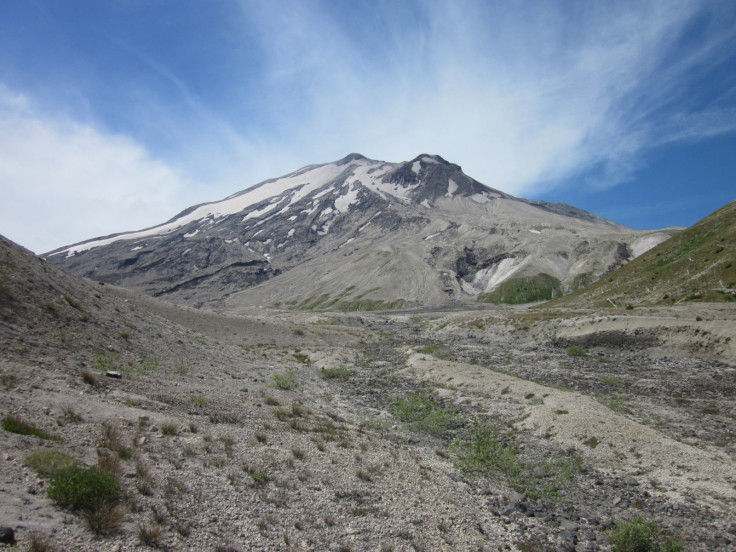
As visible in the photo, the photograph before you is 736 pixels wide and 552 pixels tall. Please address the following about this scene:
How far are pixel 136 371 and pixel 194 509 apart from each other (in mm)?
14671

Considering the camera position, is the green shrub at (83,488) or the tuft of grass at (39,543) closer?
the tuft of grass at (39,543)

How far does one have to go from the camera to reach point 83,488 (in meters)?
8.59

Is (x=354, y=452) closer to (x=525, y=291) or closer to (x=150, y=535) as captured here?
(x=150, y=535)

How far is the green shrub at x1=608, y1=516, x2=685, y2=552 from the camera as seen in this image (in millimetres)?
11039

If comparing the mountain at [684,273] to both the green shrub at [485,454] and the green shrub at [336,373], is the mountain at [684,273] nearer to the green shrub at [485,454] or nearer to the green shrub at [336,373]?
the green shrub at [336,373]

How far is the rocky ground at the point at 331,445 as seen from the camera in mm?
9938

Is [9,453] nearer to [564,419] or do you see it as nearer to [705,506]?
[705,506]

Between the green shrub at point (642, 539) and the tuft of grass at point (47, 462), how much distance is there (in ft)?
49.1

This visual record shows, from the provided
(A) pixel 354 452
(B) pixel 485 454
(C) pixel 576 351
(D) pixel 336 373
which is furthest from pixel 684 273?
(A) pixel 354 452

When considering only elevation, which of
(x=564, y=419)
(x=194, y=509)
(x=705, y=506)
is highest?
(x=564, y=419)

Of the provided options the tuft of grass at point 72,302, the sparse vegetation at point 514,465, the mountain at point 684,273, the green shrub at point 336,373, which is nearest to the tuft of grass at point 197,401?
the sparse vegetation at point 514,465

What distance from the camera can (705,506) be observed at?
518 inches

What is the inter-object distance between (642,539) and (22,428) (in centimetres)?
1761

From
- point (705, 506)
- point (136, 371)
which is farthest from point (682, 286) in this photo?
point (136, 371)
